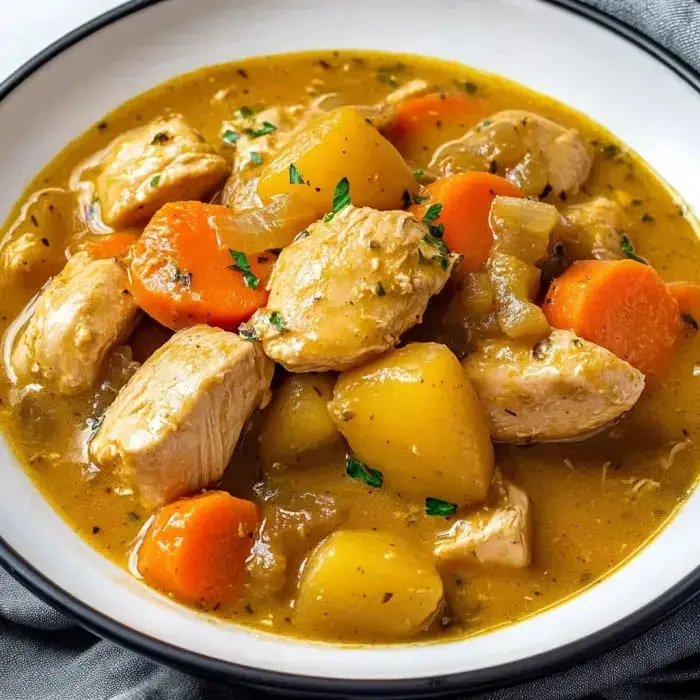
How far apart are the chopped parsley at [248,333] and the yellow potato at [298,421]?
18 centimetres

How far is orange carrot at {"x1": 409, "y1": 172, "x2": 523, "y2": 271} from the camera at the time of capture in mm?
3016

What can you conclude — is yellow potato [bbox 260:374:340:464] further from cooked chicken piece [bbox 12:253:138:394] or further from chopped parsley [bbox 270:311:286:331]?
cooked chicken piece [bbox 12:253:138:394]

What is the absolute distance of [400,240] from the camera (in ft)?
9.12

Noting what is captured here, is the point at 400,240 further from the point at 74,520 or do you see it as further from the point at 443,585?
the point at 74,520

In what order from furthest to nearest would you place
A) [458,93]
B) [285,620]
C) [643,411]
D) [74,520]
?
[458,93]
[643,411]
[74,520]
[285,620]

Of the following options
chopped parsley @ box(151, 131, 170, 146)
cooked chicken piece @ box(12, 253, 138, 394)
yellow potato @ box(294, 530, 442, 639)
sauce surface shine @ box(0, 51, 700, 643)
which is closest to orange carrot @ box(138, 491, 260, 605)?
sauce surface shine @ box(0, 51, 700, 643)

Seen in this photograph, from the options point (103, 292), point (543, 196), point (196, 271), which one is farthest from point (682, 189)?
point (103, 292)

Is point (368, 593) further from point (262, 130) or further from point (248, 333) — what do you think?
point (262, 130)

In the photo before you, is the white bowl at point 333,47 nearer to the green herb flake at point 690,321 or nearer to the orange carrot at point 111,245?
the orange carrot at point 111,245

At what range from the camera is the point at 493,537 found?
106 inches

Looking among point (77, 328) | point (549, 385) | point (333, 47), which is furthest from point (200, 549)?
point (333, 47)

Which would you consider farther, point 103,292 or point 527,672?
point 103,292

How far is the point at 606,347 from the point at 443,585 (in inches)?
35.7

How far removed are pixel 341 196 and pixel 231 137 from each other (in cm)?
80
